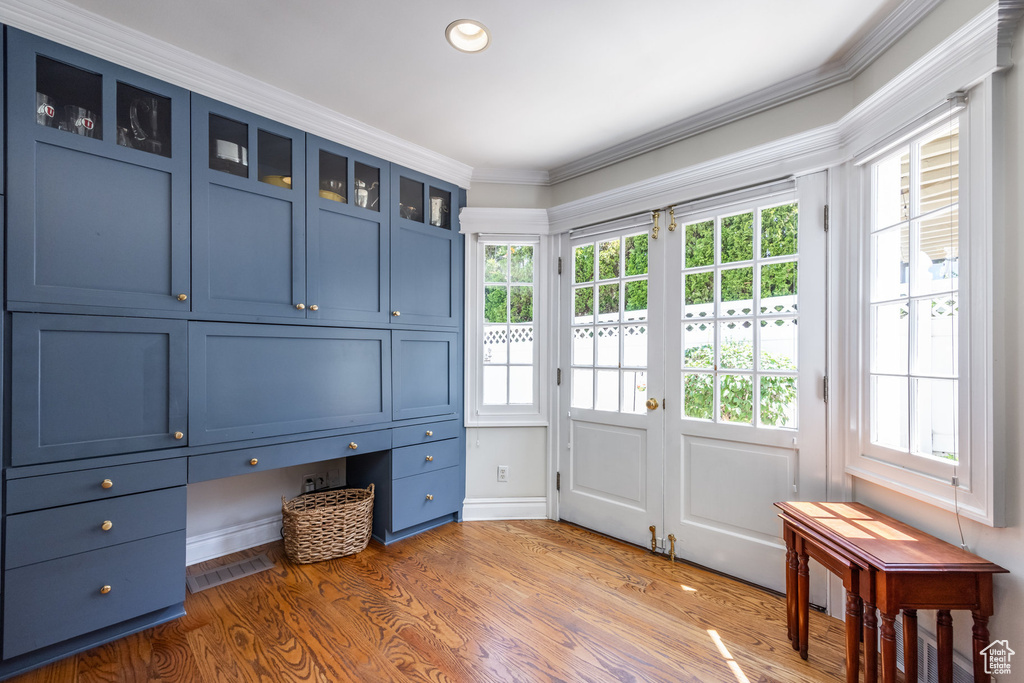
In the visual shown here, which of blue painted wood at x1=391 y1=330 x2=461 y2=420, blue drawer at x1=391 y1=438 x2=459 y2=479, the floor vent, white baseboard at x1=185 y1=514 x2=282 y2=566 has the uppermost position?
blue painted wood at x1=391 y1=330 x2=461 y2=420

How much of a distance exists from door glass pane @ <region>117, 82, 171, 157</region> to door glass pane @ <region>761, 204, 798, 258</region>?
2.83 m

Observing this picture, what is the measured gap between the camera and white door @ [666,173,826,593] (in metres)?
2.18

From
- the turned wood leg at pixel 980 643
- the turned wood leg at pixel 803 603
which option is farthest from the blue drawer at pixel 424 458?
the turned wood leg at pixel 980 643

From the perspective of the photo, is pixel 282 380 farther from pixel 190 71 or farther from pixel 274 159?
pixel 190 71

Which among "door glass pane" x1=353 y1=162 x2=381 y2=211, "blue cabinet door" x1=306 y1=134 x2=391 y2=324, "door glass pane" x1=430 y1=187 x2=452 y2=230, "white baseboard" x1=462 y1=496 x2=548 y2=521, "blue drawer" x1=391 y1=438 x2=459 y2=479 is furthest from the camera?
"white baseboard" x1=462 y1=496 x2=548 y2=521

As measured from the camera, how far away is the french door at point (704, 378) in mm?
2217

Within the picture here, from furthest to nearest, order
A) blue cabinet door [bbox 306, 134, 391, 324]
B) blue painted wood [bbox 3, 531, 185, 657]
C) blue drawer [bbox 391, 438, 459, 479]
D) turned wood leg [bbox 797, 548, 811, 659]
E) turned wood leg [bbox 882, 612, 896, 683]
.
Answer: blue drawer [bbox 391, 438, 459, 479] → blue cabinet door [bbox 306, 134, 391, 324] → turned wood leg [bbox 797, 548, 811, 659] → blue painted wood [bbox 3, 531, 185, 657] → turned wood leg [bbox 882, 612, 896, 683]

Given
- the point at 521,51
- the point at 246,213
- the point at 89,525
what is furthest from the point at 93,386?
the point at 521,51

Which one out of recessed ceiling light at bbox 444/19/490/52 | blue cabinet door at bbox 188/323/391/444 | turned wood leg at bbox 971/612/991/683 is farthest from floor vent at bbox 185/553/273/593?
turned wood leg at bbox 971/612/991/683

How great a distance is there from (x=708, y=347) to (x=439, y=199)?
1974 millimetres

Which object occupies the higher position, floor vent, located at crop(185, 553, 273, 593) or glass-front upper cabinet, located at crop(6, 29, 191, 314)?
glass-front upper cabinet, located at crop(6, 29, 191, 314)

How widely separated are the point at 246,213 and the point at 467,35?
133 centimetres

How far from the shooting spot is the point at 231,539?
8.74 feet

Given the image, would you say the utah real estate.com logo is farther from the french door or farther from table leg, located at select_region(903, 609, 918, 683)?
the french door
